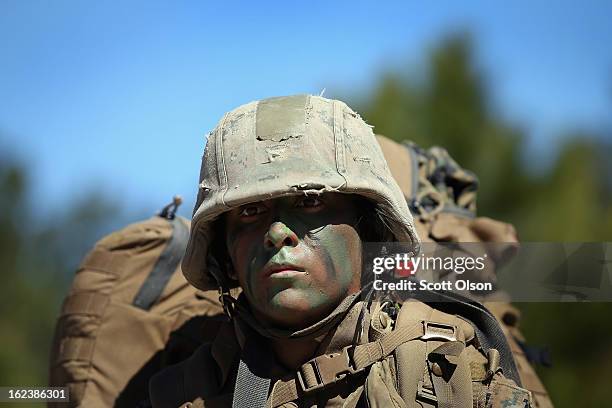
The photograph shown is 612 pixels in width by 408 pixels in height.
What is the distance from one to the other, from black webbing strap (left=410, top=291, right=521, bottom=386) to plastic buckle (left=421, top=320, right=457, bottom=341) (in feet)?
0.56

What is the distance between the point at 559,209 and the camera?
11.5 meters

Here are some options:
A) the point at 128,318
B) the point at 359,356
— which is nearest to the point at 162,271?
the point at 128,318

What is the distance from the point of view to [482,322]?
322cm

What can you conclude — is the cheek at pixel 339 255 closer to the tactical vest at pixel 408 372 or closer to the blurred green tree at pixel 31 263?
the tactical vest at pixel 408 372

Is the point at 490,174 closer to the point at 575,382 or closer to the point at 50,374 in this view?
the point at 575,382

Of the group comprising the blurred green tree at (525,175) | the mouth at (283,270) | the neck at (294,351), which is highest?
the mouth at (283,270)

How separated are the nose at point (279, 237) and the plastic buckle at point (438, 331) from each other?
0.49 metres

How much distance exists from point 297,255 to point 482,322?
0.71m

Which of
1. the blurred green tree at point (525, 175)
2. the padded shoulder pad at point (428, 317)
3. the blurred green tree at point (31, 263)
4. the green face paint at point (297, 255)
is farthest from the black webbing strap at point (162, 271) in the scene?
the blurred green tree at point (31, 263)

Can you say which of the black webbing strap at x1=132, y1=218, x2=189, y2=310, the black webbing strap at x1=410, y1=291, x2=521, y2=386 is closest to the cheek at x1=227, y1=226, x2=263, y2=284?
the black webbing strap at x1=410, y1=291, x2=521, y2=386

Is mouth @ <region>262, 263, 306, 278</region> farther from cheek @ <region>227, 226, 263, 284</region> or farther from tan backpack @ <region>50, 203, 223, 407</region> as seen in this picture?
tan backpack @ <region>50, 203, 223, 407</region>

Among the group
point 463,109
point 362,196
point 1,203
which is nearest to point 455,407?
point 362,196

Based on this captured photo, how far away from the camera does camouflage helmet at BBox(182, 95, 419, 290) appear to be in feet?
9.80

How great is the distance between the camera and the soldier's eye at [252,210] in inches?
121
